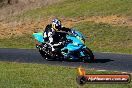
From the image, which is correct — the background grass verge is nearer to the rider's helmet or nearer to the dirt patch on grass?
the dirt patch on grass

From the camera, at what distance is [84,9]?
4112 cm

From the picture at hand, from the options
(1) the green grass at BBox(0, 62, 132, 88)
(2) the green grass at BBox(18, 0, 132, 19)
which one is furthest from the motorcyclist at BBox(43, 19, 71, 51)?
(2) the green grass at BBox(18, 0, 132, 19)

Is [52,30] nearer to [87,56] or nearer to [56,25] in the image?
[56,25]

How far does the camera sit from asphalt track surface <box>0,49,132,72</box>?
699 inches

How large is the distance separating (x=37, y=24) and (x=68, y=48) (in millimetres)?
18102

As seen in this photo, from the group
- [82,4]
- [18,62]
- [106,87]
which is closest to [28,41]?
[18,62]

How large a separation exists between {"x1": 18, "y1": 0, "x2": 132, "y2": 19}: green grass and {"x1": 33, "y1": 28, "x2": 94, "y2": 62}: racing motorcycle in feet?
57.3

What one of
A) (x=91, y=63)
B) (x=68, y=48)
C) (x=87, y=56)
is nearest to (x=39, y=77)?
(x=91, y=63)

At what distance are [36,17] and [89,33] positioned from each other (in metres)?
11.1

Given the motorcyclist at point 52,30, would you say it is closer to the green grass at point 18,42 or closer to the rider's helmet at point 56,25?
the rider's helmet at point 56,25

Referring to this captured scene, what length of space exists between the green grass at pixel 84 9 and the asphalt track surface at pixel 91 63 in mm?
15845

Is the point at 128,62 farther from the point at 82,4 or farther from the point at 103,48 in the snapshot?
the point at 82,4

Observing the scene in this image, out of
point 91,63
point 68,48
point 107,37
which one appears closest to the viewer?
point 91,63

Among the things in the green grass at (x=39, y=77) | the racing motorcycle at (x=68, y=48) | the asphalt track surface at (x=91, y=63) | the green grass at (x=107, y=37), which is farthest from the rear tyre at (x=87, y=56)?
the green grass at (x=107, y=37)
